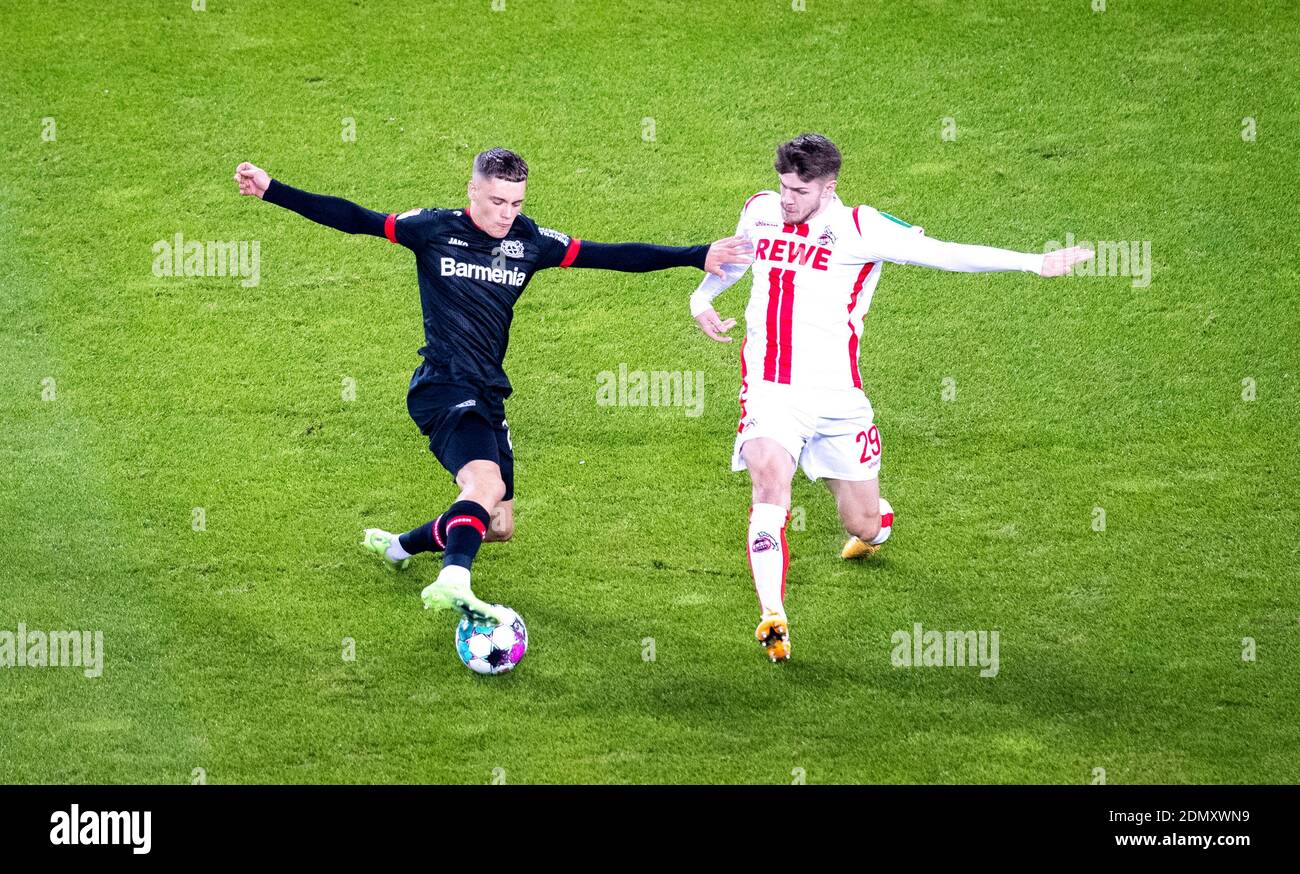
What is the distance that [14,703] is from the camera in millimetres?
8523

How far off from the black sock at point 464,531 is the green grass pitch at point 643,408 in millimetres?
843

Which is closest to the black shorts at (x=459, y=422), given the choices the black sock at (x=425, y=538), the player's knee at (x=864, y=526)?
the black sock at (x=425, y=538)

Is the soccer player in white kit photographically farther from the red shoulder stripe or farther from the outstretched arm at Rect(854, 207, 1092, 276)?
the red shoulder stripe

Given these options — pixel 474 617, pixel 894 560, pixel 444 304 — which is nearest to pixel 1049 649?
pixel 894 560

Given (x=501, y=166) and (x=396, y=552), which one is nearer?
(x=501, y=166)

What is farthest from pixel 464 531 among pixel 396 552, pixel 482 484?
pixel 396 552

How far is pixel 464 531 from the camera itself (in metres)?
8.19

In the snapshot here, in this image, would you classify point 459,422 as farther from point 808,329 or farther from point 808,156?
point 808,156

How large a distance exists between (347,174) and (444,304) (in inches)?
172

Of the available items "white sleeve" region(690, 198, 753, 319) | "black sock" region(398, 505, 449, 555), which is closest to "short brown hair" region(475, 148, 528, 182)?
"white sleeve" region(690, 198, 753, 319)

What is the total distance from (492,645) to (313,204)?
244cm

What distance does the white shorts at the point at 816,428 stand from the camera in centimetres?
884

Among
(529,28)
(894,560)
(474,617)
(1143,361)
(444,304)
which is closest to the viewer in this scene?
(474,617)

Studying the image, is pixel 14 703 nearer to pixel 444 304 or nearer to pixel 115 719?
pixel 115 719
